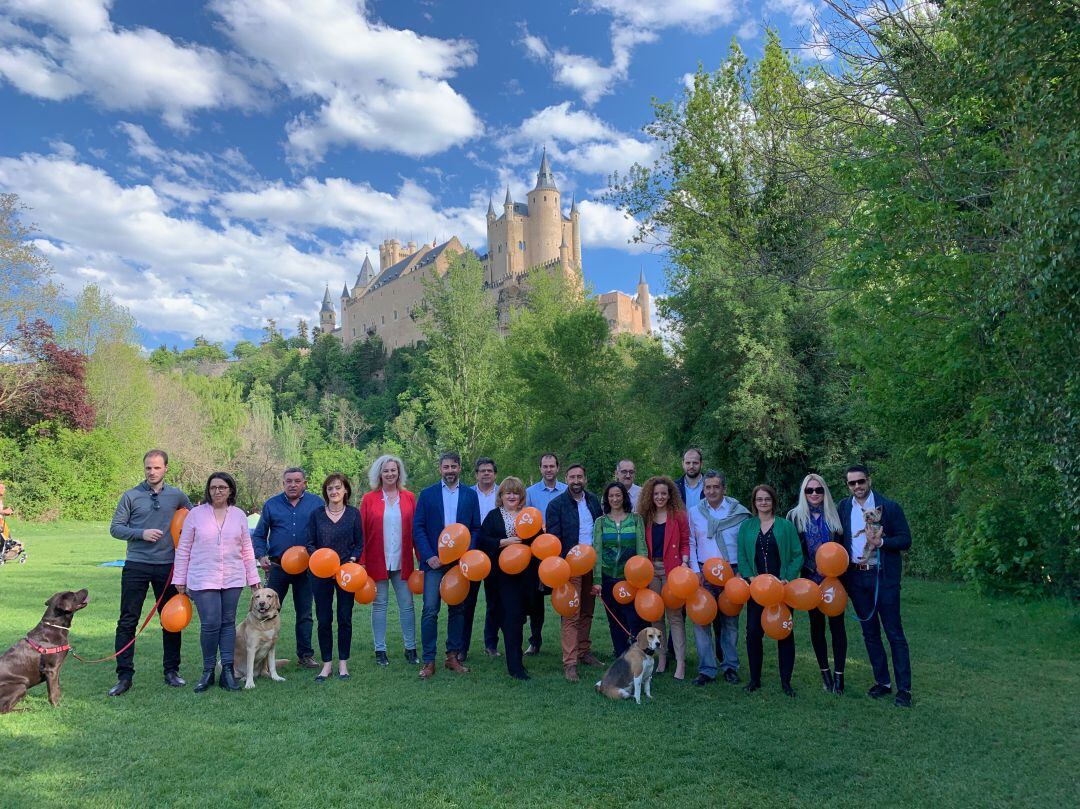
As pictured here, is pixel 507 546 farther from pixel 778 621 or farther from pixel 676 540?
pixel 778 621

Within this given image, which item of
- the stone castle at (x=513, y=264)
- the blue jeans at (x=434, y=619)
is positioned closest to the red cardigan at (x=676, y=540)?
the blue jeans at (x=434, y=619)

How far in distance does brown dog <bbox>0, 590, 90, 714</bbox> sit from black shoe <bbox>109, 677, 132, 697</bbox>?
1.28 ft

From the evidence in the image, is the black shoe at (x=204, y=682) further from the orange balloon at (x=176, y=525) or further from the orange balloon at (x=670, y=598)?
the orange balloon at (x=670, y=598)

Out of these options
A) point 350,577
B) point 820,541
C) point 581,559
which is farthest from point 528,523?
point 820,541

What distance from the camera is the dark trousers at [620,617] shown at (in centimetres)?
638

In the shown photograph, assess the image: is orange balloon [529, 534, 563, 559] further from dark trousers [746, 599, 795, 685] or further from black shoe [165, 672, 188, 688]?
black shoe [165, 672, 188, 688]

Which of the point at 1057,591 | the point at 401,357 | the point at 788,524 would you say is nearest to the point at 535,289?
the point at 1057,591

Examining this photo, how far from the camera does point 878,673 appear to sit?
5.86 metres

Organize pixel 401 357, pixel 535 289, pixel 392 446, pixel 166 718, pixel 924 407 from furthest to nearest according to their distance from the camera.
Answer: pixel 401 357, pixel 392 446, pixel 535 289, pixel 924 407, pixel 166 718

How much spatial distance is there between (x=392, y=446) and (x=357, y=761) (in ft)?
137

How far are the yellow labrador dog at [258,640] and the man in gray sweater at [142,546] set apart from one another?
530mm

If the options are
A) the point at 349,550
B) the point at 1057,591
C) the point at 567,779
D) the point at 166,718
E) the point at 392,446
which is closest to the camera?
the point at 567,779

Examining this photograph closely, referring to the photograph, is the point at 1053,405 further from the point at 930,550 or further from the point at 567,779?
the point at 930,550

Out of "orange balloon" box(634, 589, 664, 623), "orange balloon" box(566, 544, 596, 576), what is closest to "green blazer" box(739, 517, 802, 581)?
"orange balloon" box(634, 589, 664, 623)
